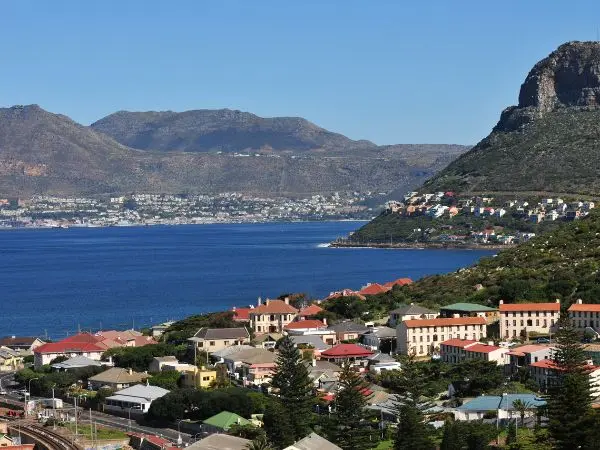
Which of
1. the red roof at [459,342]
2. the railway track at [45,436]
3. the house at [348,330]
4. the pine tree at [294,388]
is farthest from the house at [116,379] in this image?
the red roof at [459,342]

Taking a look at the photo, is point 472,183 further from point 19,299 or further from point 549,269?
point 549,269

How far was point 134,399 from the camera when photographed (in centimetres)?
3822

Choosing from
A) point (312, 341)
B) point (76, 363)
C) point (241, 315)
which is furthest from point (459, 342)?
point (241, 315)

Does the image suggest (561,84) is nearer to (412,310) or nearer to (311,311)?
(311,311)

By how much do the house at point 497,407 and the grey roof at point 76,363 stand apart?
15.6 m

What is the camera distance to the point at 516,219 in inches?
5202

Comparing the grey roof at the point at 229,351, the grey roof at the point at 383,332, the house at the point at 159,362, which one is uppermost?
the grey roof at the point at 383,332

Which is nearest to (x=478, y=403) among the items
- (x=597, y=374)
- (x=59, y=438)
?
(x=597, y=374)

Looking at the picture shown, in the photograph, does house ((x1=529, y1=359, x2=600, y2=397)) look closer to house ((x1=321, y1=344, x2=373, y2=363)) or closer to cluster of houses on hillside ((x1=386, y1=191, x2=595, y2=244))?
house ((x1=321, y1=344, x2=373, y2=363))

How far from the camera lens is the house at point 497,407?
31812 mm

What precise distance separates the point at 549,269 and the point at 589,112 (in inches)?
3727

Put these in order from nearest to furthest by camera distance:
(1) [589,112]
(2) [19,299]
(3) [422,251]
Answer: (2) [19,299] → (3) [422,251] → (1) [589,112]

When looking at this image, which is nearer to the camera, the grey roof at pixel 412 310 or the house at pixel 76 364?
the house at pixel 76 364

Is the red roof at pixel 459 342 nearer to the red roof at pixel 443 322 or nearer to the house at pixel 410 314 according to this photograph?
the red roof at pixel 443 322
